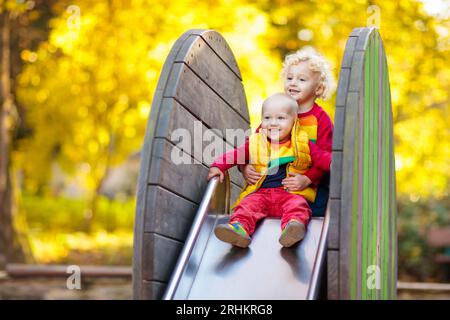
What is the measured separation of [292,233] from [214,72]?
3.93 feet

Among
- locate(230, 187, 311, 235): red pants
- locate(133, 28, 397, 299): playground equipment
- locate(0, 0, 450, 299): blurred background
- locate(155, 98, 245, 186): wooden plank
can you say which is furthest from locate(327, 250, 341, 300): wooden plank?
locate(0, 0, 450, 299): blurred background

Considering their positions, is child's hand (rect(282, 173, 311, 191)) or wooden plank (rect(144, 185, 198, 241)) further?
child's hand (rect(282, 173, 311, 191))

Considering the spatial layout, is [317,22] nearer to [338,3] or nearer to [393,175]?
[338,3]

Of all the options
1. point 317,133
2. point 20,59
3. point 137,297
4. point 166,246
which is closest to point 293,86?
point 317,133

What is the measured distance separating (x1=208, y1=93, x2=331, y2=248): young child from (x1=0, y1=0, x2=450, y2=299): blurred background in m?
4.36

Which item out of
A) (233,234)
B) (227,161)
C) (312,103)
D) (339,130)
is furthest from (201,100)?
(339,130)

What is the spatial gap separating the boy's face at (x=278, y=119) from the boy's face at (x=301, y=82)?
0.30 metres

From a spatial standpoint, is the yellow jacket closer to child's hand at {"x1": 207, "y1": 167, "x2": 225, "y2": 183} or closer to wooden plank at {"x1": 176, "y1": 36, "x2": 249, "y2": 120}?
child's hand at {"x1": 207, "y1": 167, "x2": 225, "y2": 183}

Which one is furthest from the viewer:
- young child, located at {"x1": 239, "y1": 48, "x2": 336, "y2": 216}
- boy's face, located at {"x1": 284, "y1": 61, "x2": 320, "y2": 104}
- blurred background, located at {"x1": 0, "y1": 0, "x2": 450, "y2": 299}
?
blurred background, located at {"x1": 0, "y1": 0, "x2": 450, "y2": 299}

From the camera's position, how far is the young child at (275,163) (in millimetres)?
3787

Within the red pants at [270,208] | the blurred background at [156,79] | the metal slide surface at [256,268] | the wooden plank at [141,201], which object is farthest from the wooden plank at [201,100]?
the blurred background at [156,79]

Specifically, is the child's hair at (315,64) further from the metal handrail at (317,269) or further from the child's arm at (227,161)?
the metal handrail at (317,269)

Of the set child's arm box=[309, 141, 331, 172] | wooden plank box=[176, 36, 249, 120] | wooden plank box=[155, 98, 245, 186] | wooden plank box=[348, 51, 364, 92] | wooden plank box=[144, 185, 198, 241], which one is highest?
wooden plank box=[176, 36, 249, 120]

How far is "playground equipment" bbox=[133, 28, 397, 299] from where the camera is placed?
3.23 meters
